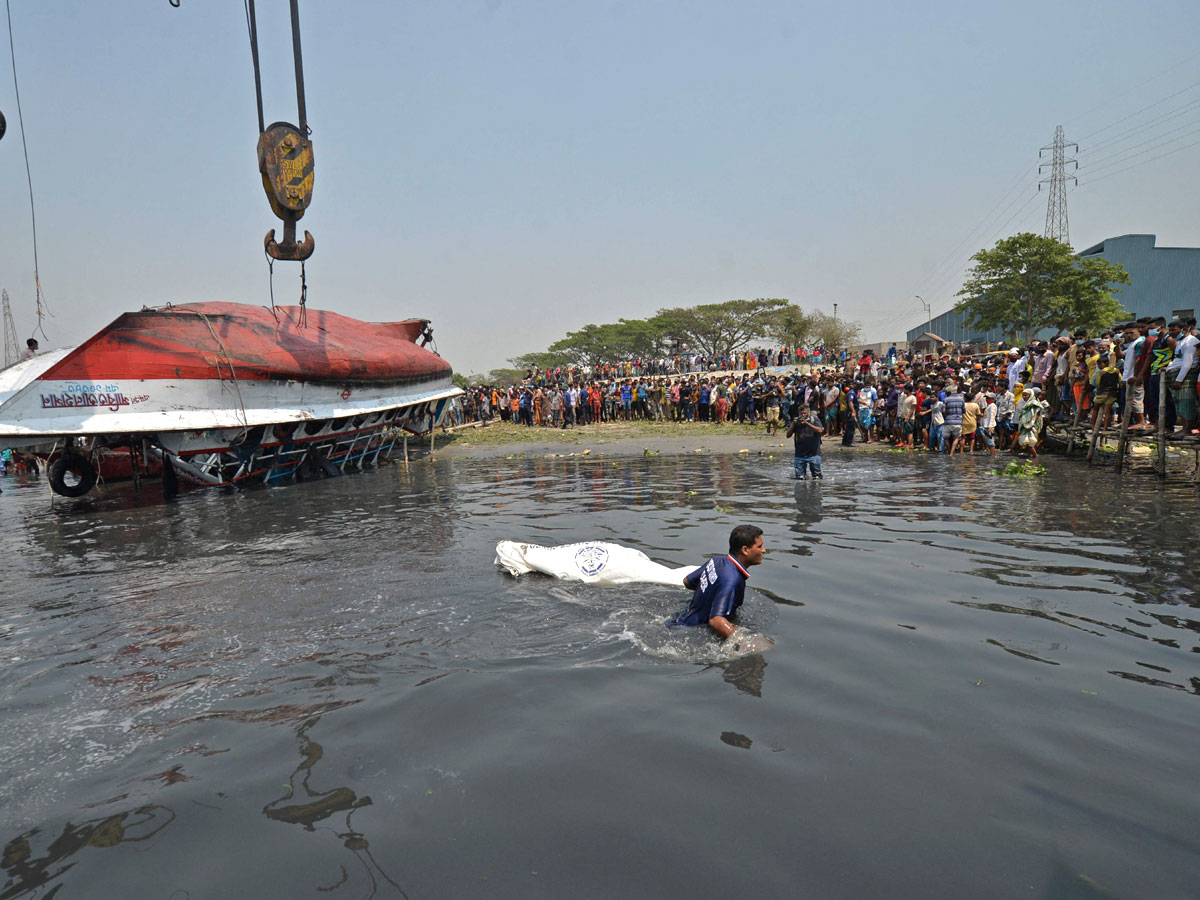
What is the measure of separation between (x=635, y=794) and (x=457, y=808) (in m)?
0.89

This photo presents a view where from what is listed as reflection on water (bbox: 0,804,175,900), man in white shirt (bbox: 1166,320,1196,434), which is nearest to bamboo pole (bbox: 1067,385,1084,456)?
man in white shirt (bbox: 1166,320,1196,434)

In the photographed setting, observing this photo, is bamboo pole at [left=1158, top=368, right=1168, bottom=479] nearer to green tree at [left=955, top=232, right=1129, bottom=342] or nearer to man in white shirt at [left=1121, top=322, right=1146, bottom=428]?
man in white shirt at [left=1121, top=322, right=1146, bottom=428]

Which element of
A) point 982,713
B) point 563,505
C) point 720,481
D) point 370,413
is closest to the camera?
point 982,713

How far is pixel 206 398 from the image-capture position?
52.0 feet

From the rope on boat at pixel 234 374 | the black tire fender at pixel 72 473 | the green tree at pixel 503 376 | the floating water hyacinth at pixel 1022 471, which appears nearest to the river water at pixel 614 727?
the floating water hyacinth at pixel 1022 471

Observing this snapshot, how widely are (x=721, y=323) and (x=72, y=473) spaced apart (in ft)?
173

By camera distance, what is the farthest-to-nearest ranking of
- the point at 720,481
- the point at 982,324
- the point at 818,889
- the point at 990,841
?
the point at 982,324, the point at 720,481, the point at 990,841, the point at 818,889

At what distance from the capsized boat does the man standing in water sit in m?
13.3

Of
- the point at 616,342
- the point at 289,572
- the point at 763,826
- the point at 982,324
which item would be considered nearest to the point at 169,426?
the point at 289,572

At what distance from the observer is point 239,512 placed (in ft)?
44.3

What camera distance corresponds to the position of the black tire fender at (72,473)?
15750mm

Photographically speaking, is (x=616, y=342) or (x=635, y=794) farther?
(x=616, y=342)

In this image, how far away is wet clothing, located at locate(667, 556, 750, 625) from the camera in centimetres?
561

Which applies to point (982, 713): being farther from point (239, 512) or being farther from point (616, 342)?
point (616, 342)
